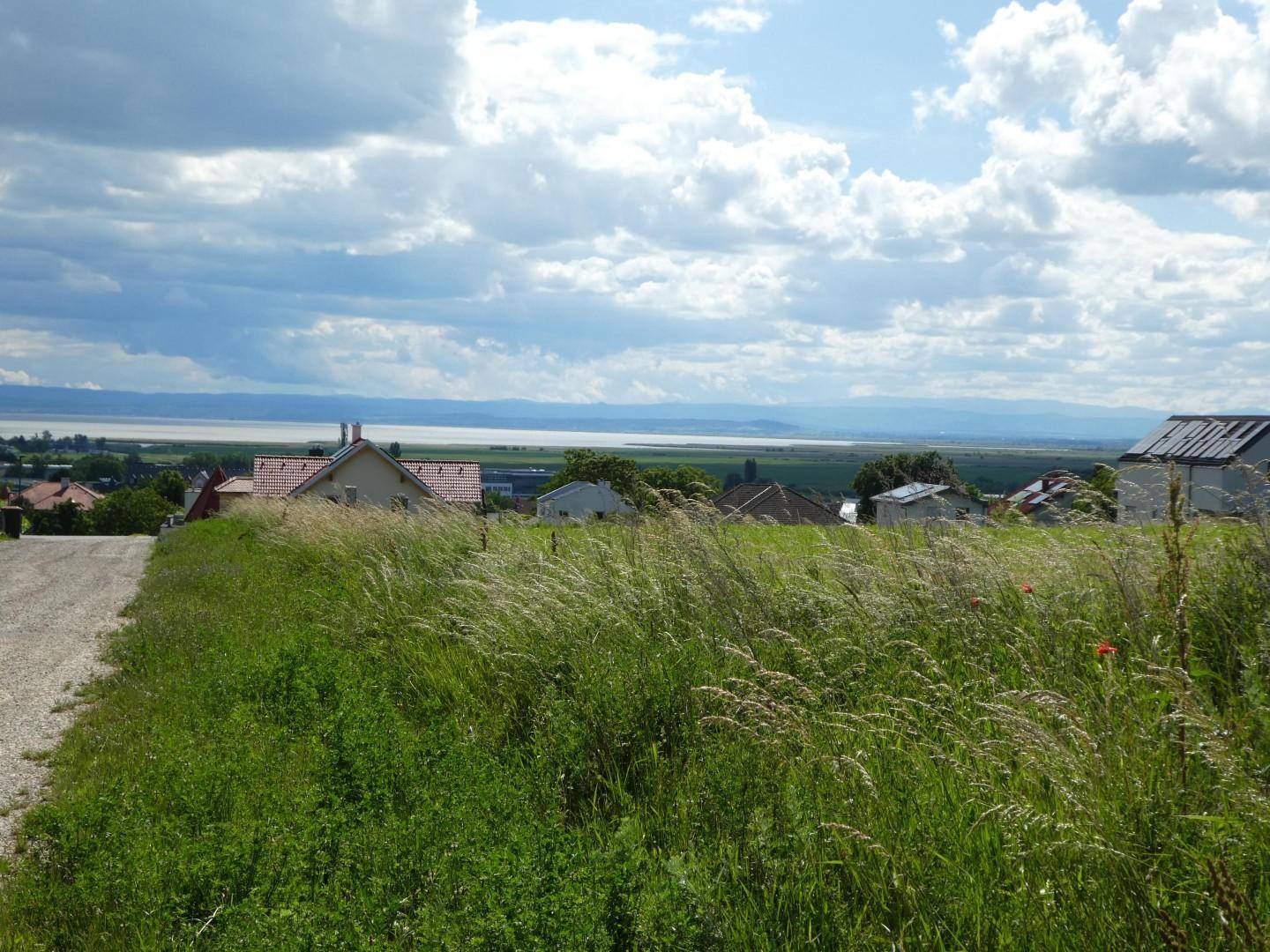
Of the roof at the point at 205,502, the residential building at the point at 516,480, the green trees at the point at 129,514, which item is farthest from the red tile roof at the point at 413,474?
the residential building at the point at 516,480

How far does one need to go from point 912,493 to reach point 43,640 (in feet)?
34.5

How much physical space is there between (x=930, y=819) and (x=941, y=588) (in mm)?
2979

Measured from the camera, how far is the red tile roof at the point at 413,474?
5177 centimetres

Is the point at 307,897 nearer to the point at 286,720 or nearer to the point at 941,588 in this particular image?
the point at 286,720

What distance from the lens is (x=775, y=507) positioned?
17156 millimetres

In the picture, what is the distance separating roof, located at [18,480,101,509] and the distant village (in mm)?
387

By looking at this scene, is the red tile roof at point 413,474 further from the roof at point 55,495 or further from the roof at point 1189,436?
the roof at point 55,495

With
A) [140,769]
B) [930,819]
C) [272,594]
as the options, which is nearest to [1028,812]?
[930,819]

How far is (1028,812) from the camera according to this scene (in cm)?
354

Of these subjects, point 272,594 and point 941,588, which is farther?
point 272,594

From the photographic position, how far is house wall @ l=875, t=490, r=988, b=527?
868 cm

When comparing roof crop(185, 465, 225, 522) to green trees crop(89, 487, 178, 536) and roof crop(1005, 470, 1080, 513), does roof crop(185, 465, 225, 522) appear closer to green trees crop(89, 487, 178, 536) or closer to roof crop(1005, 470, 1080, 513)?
green trees crop(89, 487, 178, 536)

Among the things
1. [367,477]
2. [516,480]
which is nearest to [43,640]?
[367,477]

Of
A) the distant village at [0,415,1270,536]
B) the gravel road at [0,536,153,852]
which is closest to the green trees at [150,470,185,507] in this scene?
the distant village at [0,415,1270,536]
